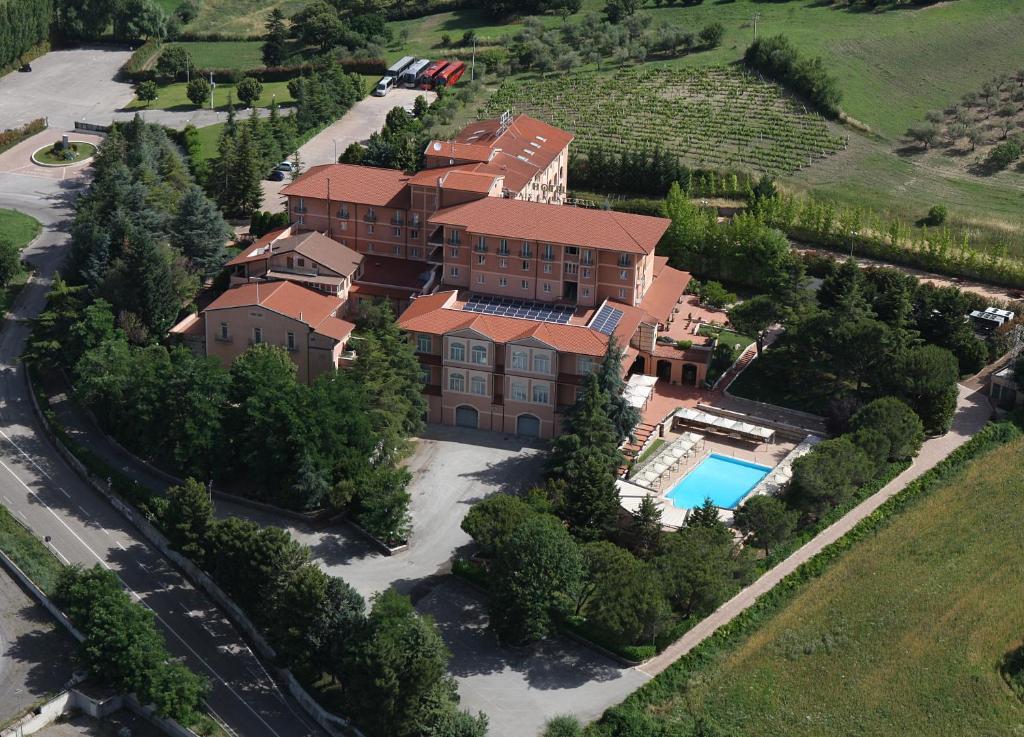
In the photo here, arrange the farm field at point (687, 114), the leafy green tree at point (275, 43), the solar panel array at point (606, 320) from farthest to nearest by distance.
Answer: the leafy green tree at point (275, 43)
the farm field at point (687, 114)
the solar panel array at point (606, 320)

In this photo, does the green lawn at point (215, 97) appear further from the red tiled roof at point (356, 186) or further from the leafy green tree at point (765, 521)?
the leafy green tree at point (765, 521)

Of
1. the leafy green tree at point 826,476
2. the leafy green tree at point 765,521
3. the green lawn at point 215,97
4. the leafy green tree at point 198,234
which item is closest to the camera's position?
the leafy green tree at point 765,521

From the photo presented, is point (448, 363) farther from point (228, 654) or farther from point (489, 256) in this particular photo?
point (228, 654)

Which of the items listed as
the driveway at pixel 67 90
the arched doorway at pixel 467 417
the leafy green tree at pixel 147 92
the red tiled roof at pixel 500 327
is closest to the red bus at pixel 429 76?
the leafy green tree at pixel 147 92

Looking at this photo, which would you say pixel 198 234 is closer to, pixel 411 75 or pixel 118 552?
pixel 118 552

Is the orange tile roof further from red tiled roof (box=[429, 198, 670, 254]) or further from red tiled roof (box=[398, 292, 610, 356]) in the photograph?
red tiled roof (box=[429, 198, 670, 254])

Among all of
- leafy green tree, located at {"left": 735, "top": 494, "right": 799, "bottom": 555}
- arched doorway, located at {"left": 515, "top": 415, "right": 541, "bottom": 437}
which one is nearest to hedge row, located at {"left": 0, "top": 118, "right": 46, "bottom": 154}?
arched doorway, located at {"left": 515, "top": 415, "right": 541, "bottom": 437}

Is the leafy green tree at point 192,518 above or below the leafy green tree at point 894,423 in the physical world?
below
